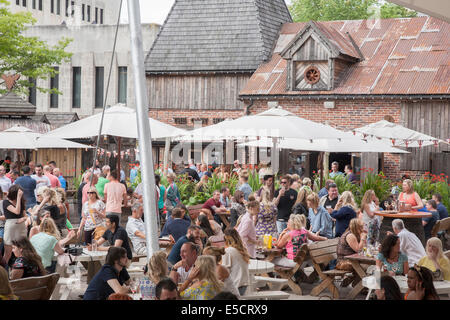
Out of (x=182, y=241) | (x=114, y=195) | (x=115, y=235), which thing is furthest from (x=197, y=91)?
(x=182, y=241)

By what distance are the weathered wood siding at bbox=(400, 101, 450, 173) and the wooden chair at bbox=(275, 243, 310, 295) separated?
54.5 ft

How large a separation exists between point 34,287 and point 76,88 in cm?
3539

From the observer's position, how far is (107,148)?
121 ft

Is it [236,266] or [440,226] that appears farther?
[440,226]

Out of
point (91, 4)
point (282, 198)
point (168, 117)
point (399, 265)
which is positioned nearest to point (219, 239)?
point (282, 198)

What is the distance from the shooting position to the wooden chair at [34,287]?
756 centimetres

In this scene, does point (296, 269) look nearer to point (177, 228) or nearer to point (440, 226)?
point (177, 228)

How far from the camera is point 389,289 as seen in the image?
694cm

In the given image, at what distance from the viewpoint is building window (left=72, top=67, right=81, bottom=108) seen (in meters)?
41.9

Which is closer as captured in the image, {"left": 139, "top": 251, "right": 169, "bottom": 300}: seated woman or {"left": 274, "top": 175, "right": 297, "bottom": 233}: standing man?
{"left": 139, "top": 251, "right": 169, "bottom": 300}: seated woman

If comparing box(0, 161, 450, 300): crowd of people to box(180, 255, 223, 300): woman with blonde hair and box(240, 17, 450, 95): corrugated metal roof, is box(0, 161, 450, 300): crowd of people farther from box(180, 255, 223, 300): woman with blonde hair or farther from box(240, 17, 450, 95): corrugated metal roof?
box(240, 17, 450, 95): corrugated metal roof

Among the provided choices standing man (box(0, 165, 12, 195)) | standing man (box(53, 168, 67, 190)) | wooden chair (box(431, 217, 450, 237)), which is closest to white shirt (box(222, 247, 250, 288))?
wooden chair (box(431, 217, 450, 237))

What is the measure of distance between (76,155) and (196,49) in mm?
7567

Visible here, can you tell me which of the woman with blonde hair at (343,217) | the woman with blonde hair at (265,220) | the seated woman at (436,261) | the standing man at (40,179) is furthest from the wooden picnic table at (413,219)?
the standing man at (40,179)
